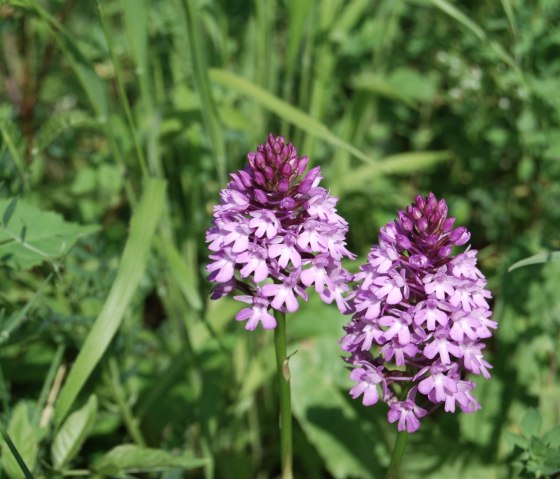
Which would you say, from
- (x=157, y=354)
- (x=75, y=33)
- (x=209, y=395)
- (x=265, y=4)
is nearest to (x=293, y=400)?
(x=209, y=395)

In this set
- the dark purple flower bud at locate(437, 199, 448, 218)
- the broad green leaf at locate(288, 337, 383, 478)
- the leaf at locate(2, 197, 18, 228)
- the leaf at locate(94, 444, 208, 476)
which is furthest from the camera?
the broad green leaf at locate(288, 337, 383, 478)

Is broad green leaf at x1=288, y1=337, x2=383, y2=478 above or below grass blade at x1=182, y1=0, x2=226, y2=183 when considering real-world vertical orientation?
below

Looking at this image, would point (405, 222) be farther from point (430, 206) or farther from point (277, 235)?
point (277, 235)

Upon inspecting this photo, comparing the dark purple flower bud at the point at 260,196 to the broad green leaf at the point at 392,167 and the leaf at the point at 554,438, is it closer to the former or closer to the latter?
the leaf at the point at 554,438

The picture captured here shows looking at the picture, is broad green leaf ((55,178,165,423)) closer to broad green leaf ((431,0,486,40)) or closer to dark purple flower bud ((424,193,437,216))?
dark purple flower bud ((424,193,437,216))

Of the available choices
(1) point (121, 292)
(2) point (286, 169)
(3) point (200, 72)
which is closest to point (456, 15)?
(3) point (200, 72)

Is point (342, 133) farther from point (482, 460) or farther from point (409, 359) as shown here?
point (409, 359)

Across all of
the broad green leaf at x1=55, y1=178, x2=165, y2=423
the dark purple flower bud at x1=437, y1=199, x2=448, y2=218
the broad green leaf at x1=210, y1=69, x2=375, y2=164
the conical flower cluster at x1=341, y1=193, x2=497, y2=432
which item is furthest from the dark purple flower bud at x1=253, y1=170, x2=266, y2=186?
the broad green leaf at x1=210, y1=69, x2=375, y2=164
